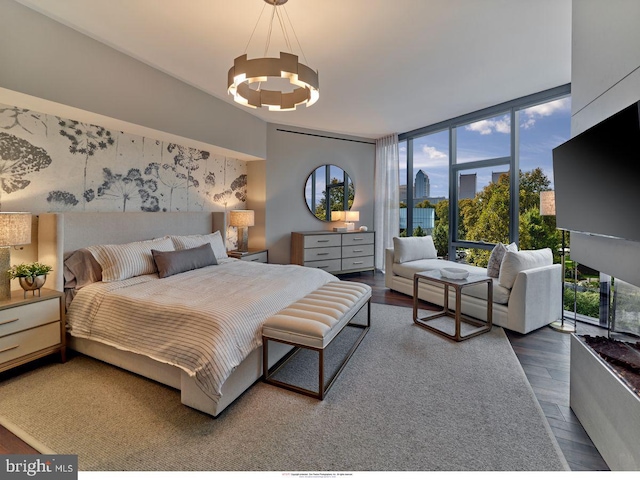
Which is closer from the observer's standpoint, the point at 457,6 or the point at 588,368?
the point at 588,368

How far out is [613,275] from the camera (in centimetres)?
156

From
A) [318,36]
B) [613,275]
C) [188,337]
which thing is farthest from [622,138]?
[188,337]

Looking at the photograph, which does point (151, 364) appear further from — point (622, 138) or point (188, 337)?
point (622, 138)

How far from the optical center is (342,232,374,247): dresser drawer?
5.37m

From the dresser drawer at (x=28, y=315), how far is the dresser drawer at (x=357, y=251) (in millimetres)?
3970

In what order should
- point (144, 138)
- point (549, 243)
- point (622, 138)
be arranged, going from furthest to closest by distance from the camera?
point (549, 243) < point (144, 138) < point (622, 138)

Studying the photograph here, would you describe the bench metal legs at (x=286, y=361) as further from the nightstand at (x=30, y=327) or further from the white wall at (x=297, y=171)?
the white wall at (x=297, y=171)

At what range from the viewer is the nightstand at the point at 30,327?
2.05 metres

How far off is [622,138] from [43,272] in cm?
373

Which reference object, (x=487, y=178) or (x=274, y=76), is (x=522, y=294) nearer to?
(x=487, y=178)

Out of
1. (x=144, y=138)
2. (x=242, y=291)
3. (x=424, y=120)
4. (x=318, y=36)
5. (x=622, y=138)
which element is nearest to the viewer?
(x=622, y=138)

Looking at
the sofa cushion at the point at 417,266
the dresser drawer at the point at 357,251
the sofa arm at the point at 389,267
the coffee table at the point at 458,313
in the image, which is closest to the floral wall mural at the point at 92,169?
the dresser drawer at the point at 357,251

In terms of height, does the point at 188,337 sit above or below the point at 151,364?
above

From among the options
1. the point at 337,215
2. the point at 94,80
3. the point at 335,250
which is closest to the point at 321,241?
the point at 335,250
